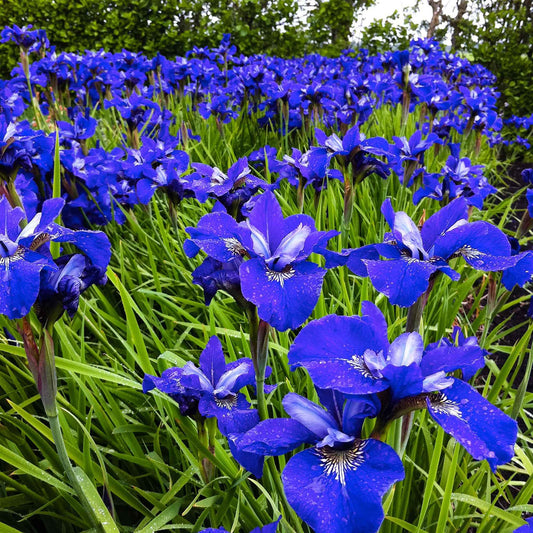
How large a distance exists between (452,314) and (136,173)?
5.63 ft

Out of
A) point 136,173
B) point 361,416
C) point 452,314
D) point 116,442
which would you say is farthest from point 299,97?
point 361,416

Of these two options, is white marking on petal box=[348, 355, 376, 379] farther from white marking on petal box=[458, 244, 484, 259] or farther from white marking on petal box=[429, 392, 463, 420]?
white marking on petal box=[458, 244, 484, 259]

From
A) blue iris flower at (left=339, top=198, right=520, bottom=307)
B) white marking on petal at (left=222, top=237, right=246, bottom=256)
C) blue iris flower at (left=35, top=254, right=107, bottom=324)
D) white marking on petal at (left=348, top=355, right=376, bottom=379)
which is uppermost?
blue iris flower at (left=339, top=198, right=520, bottom=307)

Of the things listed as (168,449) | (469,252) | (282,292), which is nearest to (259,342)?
(282,292)

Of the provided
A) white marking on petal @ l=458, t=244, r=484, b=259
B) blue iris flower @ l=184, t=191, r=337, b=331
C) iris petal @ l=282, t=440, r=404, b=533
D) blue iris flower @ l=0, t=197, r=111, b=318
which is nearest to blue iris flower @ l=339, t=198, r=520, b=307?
white marking on petal @ l=458, t=244, r=484, b=259

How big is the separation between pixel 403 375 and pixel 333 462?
179mm

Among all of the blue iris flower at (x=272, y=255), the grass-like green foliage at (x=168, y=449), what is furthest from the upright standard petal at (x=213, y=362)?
the blue iris flower at (x=272, y=255)

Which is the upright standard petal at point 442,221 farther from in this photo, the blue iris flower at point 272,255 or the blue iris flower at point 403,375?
the blue iris flower at point 403,375

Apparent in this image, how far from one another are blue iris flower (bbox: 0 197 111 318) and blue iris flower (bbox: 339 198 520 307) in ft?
1.96

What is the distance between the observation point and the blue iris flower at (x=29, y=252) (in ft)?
3.12

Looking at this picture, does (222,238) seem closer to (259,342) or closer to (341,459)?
(259,342)

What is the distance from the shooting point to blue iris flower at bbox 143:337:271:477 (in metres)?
1.16

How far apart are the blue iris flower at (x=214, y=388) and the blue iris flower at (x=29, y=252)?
1.06ft

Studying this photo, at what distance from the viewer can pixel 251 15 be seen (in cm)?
1020
